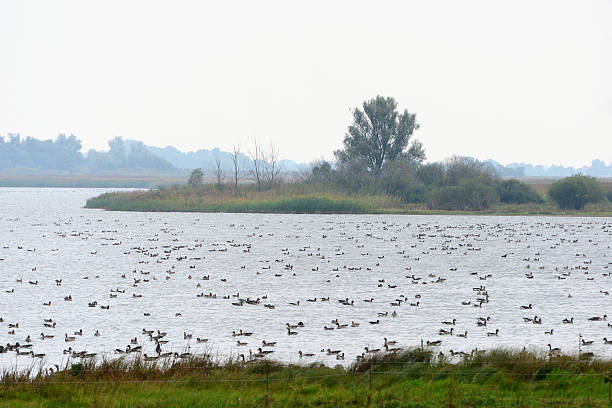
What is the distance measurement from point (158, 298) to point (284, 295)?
604cm

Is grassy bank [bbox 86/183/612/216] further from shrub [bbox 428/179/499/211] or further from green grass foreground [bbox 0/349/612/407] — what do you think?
green grass foreground [bbox 0/349/612/407]

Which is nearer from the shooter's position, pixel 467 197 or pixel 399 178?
pixel 467 197

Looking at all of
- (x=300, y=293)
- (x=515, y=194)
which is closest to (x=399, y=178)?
(x=515, y=194)

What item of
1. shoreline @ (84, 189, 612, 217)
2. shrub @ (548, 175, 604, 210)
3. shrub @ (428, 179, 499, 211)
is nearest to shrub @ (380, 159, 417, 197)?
shoreline @ (84, 189, 612, 217)

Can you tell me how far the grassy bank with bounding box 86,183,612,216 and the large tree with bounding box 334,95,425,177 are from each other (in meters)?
11.9

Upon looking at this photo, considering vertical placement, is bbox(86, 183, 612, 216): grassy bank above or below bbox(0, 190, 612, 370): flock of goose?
above

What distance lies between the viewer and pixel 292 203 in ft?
319

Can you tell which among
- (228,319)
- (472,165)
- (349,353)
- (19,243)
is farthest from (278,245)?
(472,165)

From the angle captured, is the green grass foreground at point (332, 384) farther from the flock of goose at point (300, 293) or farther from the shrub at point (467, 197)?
the shrub at point (467, 197)

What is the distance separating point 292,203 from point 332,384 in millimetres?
79836

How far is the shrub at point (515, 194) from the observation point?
101 m

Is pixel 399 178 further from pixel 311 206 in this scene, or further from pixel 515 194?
pixel 515 194

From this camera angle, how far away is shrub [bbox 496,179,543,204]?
101 meters

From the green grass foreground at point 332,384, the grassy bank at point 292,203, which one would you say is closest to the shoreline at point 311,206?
the grassy bank at point 292,203
